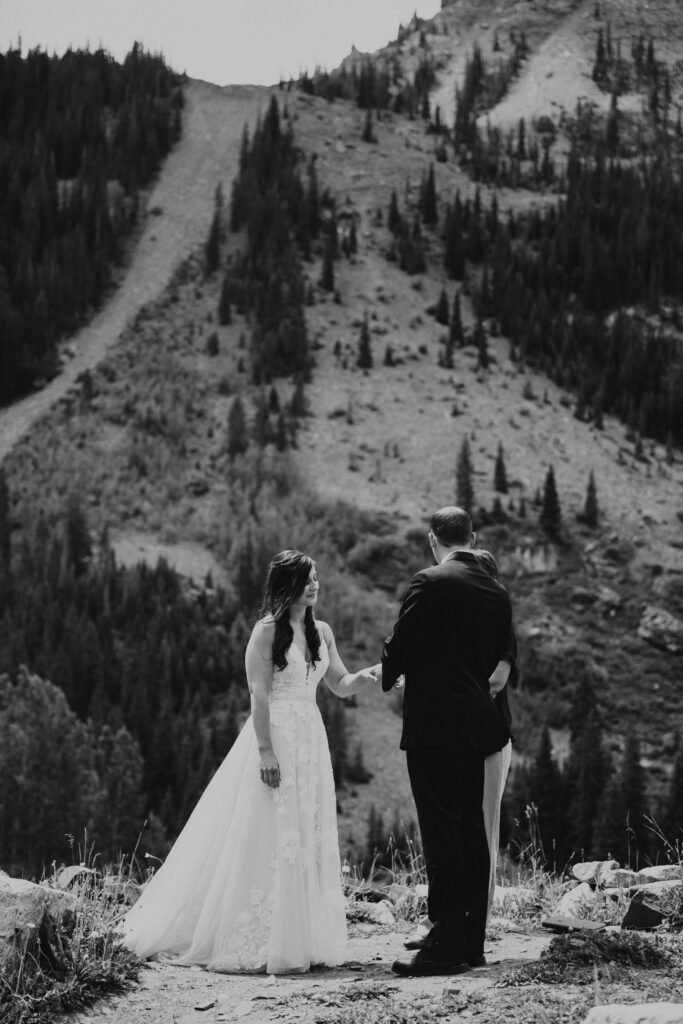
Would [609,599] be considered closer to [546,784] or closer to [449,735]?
[546,784]

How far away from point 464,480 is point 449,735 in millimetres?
51239

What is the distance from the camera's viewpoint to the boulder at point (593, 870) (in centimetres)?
833

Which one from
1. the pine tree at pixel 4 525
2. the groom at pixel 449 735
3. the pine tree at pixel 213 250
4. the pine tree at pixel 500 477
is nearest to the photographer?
the groom at pixel 449 735

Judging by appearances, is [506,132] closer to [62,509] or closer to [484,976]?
[62,509]

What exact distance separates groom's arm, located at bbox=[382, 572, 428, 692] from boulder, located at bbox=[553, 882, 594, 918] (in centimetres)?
243

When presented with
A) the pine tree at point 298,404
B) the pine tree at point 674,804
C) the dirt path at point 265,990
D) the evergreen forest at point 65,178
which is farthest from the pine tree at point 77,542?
the dirt path at point 265,990

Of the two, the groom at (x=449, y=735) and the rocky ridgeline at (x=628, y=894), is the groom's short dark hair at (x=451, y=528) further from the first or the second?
the rocky ridgeline at (x=628, y=894)

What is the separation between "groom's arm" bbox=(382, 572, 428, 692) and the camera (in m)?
5.69

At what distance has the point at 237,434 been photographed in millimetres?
62062

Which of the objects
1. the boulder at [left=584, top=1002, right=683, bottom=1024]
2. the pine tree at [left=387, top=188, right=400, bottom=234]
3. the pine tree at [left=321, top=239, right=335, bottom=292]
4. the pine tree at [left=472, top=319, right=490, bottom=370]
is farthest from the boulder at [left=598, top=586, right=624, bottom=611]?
the boulder at [left=584, top=1002, right=683, bottom=1024]

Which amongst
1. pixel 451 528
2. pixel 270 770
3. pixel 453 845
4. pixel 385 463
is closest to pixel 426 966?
pixel 453 845

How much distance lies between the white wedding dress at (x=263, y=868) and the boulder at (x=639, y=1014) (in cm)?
227

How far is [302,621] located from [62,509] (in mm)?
54541

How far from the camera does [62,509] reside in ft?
195
